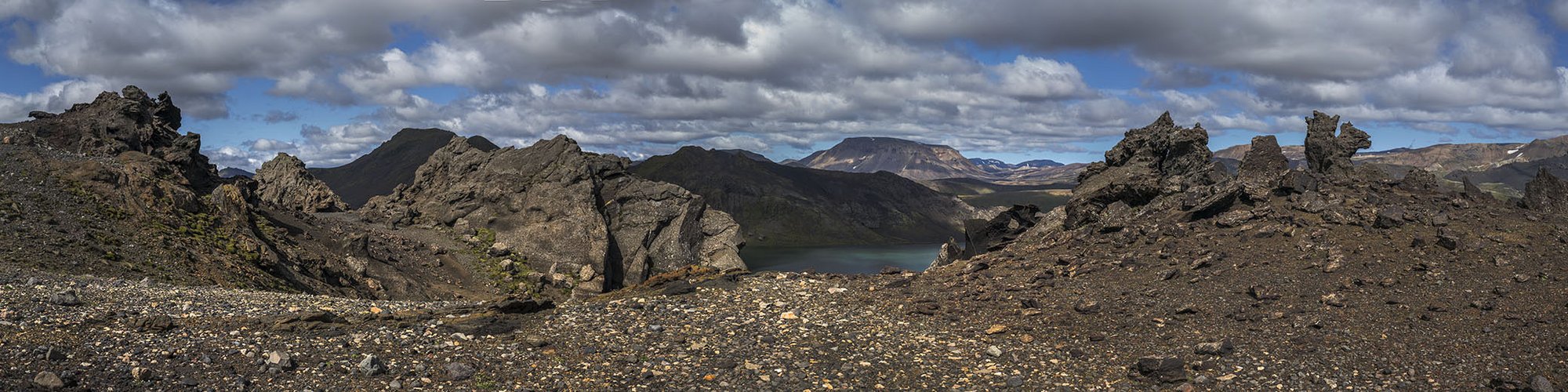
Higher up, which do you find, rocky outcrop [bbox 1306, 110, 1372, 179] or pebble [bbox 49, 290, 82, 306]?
rocky outcrop [bbox 1306, 110, 1372, 179]

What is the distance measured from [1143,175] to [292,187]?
104990mm

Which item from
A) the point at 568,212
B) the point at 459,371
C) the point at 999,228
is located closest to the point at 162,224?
the point at 459,371

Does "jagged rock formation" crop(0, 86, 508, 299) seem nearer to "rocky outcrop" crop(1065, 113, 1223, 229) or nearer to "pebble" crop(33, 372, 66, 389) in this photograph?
"pebble" crop(33, 372, 66, 389)

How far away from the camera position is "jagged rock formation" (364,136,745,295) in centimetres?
9238

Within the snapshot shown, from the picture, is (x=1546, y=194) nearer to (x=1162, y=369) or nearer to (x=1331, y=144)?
(x=1331, y=144)

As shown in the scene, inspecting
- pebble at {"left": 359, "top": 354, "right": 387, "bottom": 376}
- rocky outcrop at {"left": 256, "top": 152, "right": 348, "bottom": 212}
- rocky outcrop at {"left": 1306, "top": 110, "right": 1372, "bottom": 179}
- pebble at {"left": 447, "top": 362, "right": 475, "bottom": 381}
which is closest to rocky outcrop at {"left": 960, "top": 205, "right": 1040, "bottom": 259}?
rocky outcrop at {"left": 1306, "top": 110, "right": 1372, "bottom": 179}

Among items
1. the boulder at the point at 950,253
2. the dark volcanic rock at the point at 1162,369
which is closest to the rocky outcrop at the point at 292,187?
the boulder at the point at 950,253

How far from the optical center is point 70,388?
1469cm

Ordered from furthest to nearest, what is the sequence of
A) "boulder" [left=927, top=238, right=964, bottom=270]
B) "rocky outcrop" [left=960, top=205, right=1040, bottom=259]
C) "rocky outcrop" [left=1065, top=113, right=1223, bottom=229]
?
"rocky outcrop" [left=960, top=205, right=1040, bottom=259], "boulder" [left=927, top=238, right=964, bottom=270], "rocky outcrop" [left=1065, top=113, right=1223, bottom=229]

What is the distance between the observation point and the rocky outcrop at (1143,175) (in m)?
38.9

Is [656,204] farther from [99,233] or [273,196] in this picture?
[99,233]

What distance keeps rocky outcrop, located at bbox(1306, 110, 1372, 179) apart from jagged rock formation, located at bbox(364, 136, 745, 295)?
61.1 metres

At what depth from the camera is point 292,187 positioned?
4338 inches

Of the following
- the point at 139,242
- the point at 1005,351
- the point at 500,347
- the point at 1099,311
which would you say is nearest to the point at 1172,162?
the point at 1099,311
